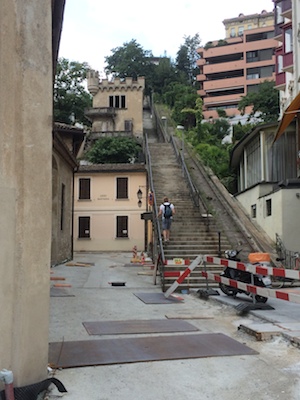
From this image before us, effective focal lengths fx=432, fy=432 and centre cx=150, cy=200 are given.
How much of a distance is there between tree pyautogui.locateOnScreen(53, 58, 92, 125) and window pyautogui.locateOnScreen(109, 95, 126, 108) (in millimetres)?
3358

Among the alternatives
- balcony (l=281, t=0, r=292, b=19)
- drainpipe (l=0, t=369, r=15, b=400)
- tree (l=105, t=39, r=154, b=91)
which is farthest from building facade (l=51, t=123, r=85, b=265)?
tree (l=105, t=39, r=154, b=91)

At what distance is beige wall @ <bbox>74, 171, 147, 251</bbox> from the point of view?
31141 mm

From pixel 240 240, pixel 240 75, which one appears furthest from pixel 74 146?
pixel 240 75

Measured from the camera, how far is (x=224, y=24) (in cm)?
9356

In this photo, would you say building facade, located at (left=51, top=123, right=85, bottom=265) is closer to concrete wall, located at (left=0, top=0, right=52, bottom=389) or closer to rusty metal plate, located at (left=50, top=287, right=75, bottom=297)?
rusty metal plate, located at (left=50, top=287, right=75, bottom=297)

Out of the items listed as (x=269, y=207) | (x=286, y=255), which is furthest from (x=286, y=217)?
(x=269, y=207)

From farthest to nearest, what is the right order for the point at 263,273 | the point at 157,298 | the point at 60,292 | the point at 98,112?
the point at 98,112 → the point at 60,292 → the point at 157,298 → the point at 263,273

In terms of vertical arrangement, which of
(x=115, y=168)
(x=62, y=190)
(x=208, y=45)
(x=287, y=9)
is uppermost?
(x=208, y=45)

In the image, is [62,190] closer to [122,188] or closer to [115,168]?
[115,168]

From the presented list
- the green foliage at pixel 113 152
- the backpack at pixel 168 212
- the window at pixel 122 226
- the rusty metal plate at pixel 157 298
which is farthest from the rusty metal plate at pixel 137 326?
the green foliage at pixel 113 152

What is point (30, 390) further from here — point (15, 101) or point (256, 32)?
point (256, 32)

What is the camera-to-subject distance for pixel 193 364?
511cm

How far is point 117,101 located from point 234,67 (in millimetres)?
26441

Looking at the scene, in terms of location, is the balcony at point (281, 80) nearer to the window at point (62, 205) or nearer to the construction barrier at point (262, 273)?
the window at point (62, 205)
